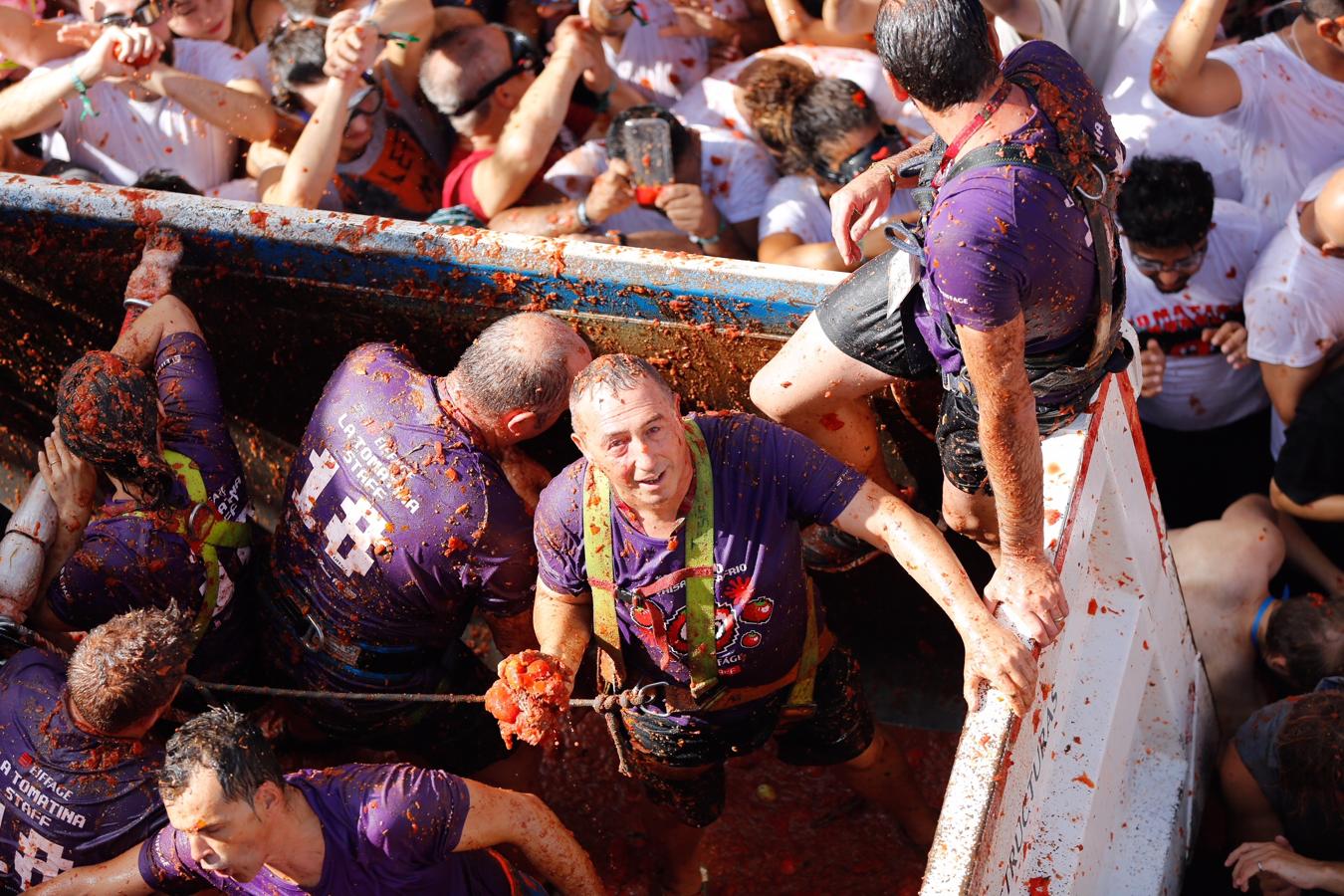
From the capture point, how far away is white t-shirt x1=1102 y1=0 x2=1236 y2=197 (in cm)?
444

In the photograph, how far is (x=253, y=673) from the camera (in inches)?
157

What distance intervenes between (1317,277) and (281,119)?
12.3 ft

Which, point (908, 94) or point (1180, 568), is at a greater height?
point (908, 94)

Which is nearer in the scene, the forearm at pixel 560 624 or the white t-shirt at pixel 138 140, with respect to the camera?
the forearm at pixel 560 624

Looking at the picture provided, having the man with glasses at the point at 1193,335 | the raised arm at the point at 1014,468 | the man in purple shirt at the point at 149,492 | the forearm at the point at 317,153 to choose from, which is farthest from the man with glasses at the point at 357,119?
the raised arm at the point at 1014,468

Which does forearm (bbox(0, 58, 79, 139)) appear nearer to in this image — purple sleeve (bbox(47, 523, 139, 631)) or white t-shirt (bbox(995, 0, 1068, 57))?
purple sleeve (bbox(47, 523, 139, 631))

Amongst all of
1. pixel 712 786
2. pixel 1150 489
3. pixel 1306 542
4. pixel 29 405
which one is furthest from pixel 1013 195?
pixel 29 405

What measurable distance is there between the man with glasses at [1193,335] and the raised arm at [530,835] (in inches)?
94.8

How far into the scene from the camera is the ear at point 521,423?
333 centimetres

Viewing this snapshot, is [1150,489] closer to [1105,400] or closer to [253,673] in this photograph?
[1105,400]

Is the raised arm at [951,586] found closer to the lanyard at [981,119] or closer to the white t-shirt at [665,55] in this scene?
the lanyard at [981,119]

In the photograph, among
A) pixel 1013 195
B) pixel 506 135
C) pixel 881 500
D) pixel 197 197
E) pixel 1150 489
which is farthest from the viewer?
pixel 506 135

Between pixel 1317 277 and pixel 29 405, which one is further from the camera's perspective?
pixel 29 405

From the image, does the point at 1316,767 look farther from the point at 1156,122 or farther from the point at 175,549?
the point at 175,549
